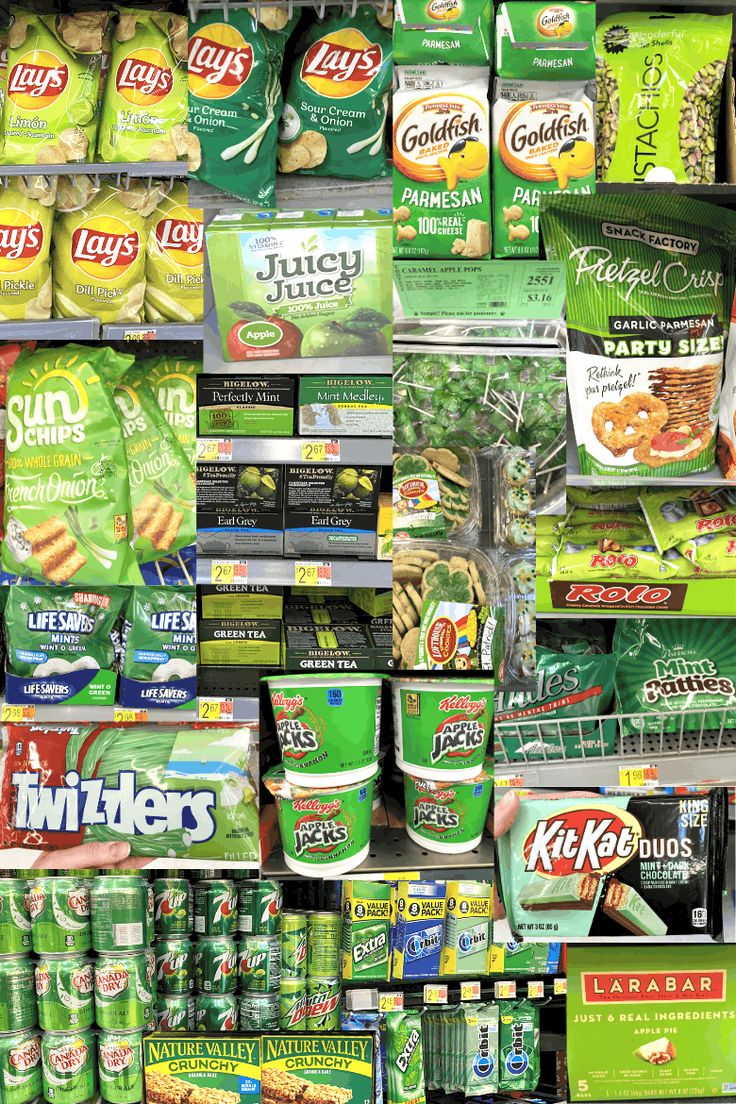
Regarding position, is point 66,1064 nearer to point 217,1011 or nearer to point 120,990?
point 120,990

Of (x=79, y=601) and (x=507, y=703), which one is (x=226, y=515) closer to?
(x=79, y=601)

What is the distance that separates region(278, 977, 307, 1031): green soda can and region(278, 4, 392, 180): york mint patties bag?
1968mm

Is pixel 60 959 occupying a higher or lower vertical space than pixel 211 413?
lower

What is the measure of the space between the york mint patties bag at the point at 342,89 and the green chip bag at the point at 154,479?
2.34 ft

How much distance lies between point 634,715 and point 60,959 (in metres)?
1.54

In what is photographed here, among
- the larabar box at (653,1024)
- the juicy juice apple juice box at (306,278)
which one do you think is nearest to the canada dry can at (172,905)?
the larabar box at (653,1024)

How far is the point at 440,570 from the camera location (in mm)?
2191

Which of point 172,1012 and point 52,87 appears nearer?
point 52,87

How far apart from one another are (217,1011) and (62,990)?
379mm

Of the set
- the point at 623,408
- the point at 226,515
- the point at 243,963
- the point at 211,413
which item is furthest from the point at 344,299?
the point at 243,963

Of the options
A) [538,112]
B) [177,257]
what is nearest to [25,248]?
[177,257]

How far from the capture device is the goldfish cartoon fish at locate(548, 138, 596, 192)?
213 cm

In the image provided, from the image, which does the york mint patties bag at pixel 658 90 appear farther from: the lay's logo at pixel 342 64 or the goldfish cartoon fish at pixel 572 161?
the lay's logo at pixel 342 64

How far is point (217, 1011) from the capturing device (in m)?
2.34
